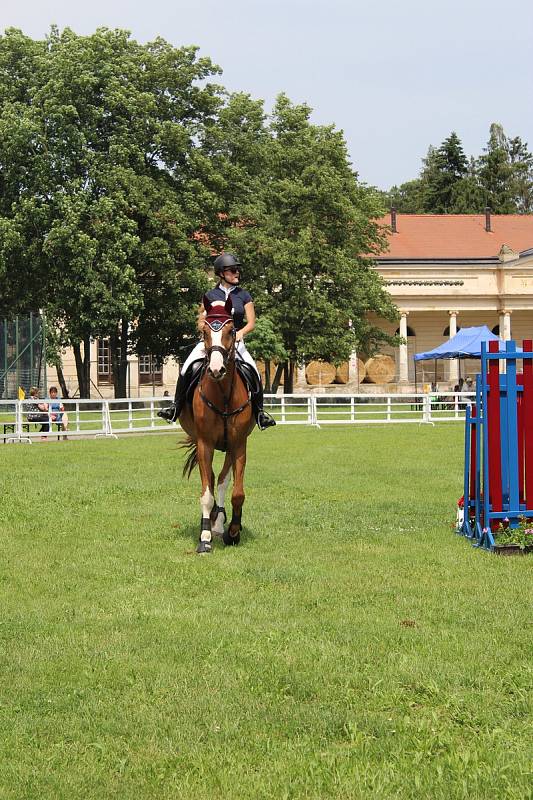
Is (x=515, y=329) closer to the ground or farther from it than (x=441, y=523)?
farther from it

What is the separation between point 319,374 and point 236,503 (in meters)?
64.2

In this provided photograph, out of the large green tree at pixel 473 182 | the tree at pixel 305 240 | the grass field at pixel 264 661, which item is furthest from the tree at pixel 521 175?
the grass field at pixel 264 661

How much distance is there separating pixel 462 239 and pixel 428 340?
28.2 feet

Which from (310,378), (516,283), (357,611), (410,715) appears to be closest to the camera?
(410,715)

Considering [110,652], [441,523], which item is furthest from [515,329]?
[110,652]

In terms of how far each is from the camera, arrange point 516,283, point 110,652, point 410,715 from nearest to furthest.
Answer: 1. point 410,715
2. point 110,652
3. point 516,283

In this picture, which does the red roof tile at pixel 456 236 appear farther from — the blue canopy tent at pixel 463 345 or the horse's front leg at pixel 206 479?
the horse's front leg at pixel 206 479

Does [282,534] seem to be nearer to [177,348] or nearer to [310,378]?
[177,348]

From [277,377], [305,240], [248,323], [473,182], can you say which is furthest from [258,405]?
[473,182]

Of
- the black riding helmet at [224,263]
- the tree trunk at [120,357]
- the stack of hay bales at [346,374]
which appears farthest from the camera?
the stack of hay bales at [346,374]

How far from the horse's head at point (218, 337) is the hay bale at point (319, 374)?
64.1 m

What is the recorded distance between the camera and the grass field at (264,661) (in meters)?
4.09

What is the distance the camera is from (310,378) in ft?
245

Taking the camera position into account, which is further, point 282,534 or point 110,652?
point 282,534
